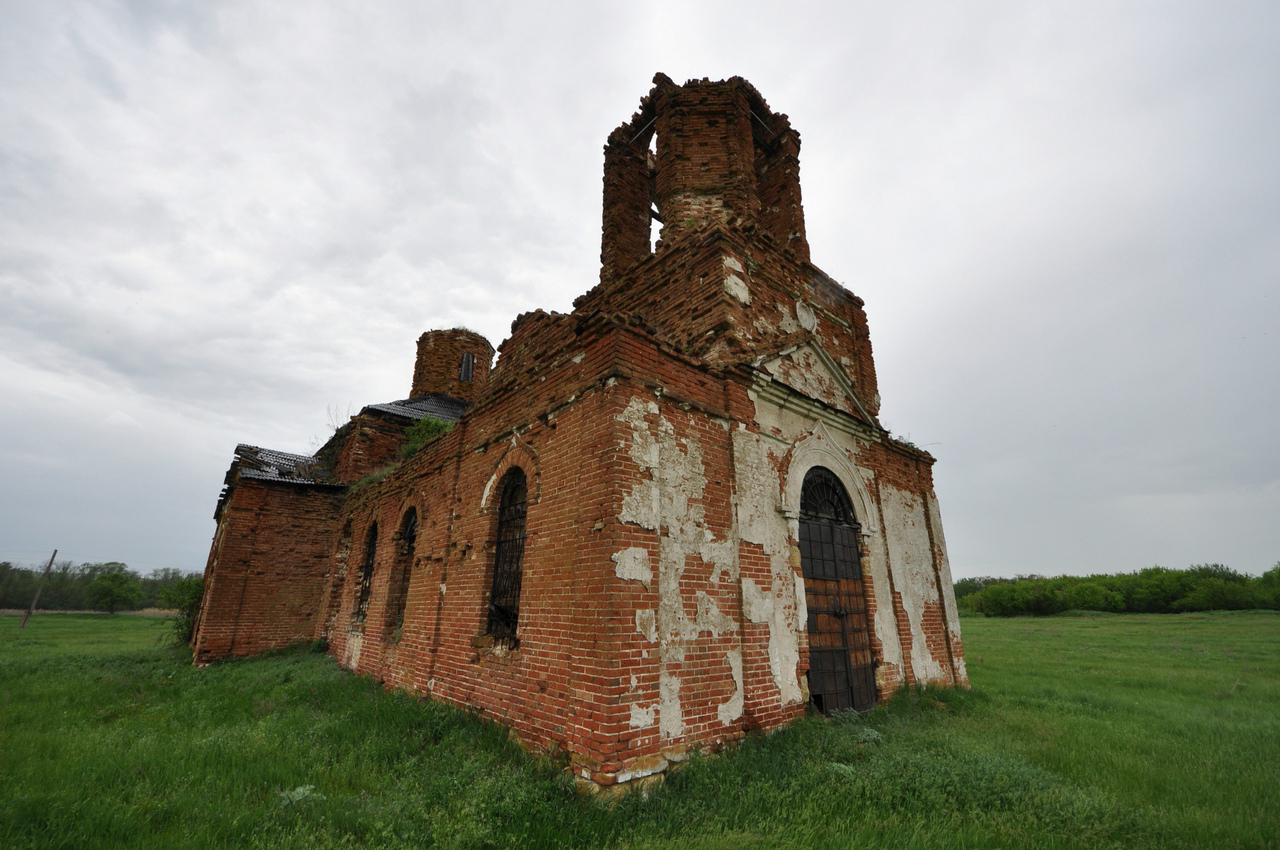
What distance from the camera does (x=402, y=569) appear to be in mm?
9992

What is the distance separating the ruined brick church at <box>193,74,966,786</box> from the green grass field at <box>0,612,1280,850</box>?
492mm

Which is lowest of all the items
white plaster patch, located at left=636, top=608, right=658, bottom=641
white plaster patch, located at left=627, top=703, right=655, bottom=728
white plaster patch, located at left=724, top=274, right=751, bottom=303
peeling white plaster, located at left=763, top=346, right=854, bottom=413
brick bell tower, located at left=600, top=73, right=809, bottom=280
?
white plaster patch, located at left=627, top=703, right=655, bottom=728

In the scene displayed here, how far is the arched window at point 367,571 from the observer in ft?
37.5

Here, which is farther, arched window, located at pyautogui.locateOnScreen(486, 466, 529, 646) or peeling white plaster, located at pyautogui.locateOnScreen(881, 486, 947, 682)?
peeling white plaster, located at pyautogui.locateOnScreen(881, 486, 947, 682)

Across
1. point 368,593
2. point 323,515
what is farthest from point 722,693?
point 323,515

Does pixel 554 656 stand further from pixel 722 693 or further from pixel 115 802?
pixel 115 802

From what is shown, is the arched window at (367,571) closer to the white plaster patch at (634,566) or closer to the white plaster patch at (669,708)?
the white plaster patch at (634,566)

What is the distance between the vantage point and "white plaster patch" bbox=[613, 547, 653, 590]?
187 inches

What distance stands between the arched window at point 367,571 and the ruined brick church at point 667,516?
0.07 metres

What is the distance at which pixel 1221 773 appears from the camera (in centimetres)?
502

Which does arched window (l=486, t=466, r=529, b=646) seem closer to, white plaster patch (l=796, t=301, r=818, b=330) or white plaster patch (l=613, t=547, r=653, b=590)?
white plaster patch (l=613, t=547, r=653, b=590)

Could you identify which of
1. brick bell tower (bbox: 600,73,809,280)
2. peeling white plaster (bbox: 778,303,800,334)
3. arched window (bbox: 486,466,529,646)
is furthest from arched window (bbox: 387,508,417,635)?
peeling white plaster (bbox: 778,303,800,334)

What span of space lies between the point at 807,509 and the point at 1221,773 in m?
4.40

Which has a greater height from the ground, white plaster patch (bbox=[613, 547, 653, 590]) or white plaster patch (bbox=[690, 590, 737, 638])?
white plaster patch (bbox=[613, 547, 653, 590])
